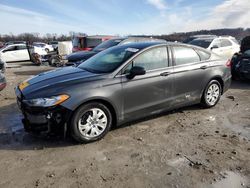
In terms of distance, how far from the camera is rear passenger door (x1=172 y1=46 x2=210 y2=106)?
5.15 m

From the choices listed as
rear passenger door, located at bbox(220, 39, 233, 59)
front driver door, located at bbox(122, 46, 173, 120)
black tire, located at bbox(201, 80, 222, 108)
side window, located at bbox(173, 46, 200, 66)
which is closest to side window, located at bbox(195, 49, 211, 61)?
side window, located at bbox(173, 46, 200, 66)

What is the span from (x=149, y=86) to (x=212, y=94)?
204cm

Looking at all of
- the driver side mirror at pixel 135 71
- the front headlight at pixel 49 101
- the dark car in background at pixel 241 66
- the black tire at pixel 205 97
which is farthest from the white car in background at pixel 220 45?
the front headlight at pixel 49 101

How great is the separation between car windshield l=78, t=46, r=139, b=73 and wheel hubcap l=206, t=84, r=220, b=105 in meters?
2.20

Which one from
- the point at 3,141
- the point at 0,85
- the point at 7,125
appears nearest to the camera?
the point at 3,141

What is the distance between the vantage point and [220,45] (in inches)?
455

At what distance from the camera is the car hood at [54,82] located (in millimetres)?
3939

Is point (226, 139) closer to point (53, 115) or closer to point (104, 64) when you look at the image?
point (104, 64)

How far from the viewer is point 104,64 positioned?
190 inches

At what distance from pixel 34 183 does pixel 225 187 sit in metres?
2.33

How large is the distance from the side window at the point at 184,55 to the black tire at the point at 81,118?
1898 millimetres

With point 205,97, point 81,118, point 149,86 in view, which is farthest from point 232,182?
point 205,97

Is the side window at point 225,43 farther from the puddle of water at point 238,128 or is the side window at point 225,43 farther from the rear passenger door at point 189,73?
the puddle of water at point 238,128

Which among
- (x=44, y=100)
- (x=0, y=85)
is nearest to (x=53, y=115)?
(x=44, y=100)
